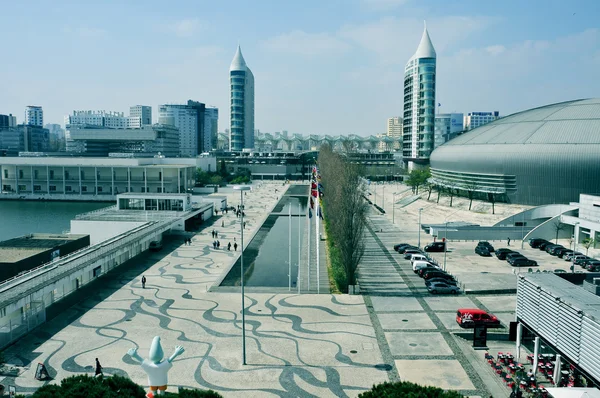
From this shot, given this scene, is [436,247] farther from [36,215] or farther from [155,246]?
[36,215]

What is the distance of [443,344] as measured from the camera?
24.4 metres

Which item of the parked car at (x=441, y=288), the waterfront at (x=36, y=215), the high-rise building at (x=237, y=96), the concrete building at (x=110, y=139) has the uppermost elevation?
the high-rise building at (x=237, y=96)

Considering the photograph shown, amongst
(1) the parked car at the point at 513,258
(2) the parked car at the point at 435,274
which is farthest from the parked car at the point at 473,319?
(1) the parked car at the point at 513,258

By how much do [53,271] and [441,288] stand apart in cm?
2463

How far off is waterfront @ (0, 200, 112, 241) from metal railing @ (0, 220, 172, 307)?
30482mm

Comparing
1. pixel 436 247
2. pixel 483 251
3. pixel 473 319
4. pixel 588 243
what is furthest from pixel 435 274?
pixel 588 243

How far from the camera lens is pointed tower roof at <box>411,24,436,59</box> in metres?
143

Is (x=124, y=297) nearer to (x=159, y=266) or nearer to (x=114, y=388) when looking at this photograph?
(x=159, y=266)

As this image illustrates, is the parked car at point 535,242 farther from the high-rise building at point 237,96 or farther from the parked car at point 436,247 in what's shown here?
the high-rise building at point 237,96

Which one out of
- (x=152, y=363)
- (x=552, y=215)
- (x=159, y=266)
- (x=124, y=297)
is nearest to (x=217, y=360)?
(x=152, y=363)

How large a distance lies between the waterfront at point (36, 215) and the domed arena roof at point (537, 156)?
60.7m

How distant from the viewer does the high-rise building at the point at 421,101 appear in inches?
5640

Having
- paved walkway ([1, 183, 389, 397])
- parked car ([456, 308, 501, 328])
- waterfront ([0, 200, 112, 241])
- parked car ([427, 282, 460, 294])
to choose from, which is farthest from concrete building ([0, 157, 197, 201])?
parked car ([456, 308, 501, 328])

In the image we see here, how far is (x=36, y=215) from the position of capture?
79625mm
